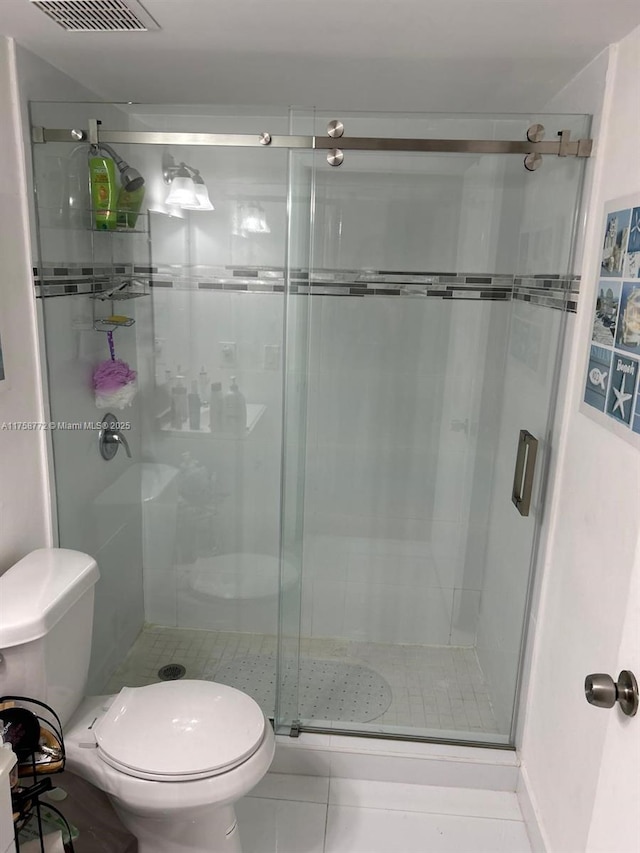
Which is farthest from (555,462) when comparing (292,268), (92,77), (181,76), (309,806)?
(92,77)

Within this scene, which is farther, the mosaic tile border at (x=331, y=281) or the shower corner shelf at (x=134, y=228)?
the mosaic tile border at (x=331, y=281)

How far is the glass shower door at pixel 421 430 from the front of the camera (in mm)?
2170

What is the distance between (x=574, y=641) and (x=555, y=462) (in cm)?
49

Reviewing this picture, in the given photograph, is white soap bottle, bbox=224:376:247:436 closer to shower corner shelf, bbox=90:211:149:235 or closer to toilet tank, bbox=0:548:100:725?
shower corner shelf, bbox=90:211:149:235

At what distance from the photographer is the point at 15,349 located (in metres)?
1.76

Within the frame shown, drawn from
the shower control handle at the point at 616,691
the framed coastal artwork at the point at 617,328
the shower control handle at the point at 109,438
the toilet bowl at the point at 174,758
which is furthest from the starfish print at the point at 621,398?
the shower control handle at the point at 109,438

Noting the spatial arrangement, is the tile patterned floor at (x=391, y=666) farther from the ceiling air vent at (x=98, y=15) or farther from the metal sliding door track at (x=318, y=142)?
the ceiling air vent at (x=98, y=15)

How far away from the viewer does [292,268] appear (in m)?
2.25

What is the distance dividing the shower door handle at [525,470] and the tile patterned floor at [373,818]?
38.2 inches

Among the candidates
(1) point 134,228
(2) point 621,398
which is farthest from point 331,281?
(2) point 621,398

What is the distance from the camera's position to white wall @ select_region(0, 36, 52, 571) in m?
1.68

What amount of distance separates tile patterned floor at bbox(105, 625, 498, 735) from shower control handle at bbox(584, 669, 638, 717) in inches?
52.5

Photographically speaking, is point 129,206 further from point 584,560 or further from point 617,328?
point 584,560

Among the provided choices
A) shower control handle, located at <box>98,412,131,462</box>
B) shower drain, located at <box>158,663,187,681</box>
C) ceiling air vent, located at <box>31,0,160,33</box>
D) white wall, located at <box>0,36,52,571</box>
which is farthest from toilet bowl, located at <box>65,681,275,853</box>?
ceiling air vent, located at <box>31,0,160,33</box>
